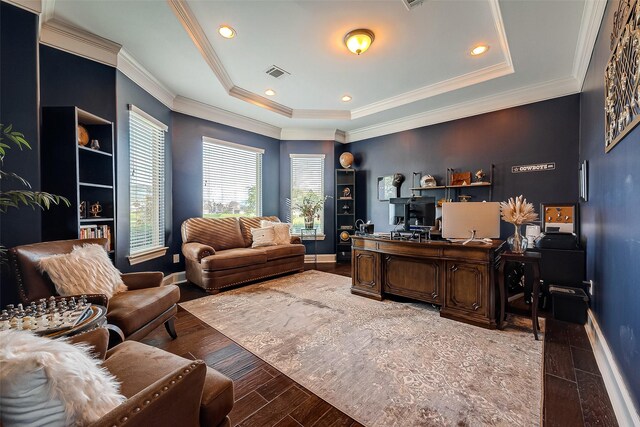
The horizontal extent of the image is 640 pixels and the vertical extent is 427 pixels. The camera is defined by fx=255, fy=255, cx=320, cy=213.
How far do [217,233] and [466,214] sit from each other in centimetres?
369

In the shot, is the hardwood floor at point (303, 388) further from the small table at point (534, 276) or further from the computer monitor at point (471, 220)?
the computer monitor at point (471, 220)

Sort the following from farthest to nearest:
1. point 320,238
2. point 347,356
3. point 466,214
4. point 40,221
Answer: point 320,238
point 466,214
point 40,221
point 347,356

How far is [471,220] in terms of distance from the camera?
2.62m

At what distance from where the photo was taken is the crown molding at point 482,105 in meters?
3.48

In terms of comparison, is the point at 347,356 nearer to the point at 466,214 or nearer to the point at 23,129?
the point at 466,214

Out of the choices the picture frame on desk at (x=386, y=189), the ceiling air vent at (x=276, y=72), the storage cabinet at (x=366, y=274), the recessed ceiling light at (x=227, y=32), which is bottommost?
the storage cabinet at (x=366, y=274)

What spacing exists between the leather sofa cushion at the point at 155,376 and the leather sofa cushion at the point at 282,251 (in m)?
2.92

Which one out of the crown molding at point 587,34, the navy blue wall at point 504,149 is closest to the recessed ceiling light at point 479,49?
the crown molding at point 587,34

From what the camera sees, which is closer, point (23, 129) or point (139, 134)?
point (23, 129)

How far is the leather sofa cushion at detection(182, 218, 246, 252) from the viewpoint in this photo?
4.12m

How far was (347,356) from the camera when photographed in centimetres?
204

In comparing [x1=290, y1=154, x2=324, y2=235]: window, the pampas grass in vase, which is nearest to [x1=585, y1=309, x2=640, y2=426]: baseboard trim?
the pampas grass in vase

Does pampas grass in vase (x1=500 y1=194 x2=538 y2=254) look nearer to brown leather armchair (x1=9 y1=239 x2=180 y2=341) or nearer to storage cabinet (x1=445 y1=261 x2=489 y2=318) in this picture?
storage cabinet (x1=445 y1=261 x2=489 y2=318)

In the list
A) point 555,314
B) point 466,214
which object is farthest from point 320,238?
point 555,314
